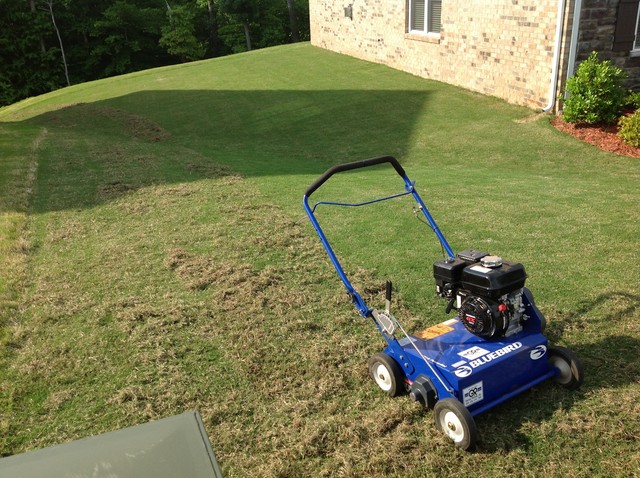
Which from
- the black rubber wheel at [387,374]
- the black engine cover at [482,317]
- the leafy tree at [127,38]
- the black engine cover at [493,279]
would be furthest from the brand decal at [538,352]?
the leafy tree at [127,38]

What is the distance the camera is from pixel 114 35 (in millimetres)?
40500

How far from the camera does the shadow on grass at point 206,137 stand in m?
10.1

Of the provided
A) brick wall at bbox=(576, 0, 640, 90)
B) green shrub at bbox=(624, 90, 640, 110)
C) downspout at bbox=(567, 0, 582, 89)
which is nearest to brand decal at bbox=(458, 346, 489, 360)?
green shrub at bbox=(624, 90, 640, 110)

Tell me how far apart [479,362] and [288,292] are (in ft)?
8.05

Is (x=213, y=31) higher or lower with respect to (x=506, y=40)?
lower

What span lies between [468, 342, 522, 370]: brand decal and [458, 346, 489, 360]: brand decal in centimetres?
3

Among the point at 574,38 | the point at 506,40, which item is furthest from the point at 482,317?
the point at 506,40

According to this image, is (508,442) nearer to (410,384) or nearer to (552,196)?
(410,384)

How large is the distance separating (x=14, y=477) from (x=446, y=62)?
16.5m

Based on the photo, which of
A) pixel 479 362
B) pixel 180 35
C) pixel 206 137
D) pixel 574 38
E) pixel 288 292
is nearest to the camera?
pixel 479 362

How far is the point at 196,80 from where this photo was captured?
22156 mm

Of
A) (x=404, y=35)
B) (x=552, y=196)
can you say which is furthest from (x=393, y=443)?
(x=404, y=35)

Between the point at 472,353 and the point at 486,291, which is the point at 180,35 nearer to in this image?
the point at 486,291

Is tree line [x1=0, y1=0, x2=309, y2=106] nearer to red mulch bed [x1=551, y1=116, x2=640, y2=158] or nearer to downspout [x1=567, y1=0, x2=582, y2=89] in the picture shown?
downspout [x1=567, y1=0, x2=582, y2=89]
